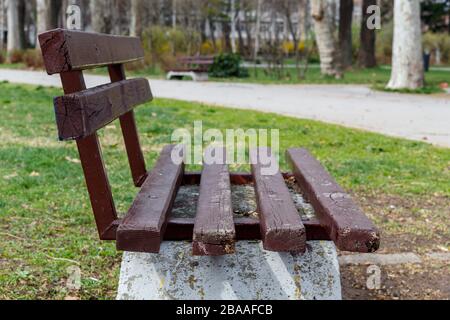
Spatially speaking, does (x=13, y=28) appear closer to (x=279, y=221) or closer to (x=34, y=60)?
(x=34, y=60)

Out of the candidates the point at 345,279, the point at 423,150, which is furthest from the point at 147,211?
the point at 423,150

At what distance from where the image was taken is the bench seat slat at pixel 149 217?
2.49m

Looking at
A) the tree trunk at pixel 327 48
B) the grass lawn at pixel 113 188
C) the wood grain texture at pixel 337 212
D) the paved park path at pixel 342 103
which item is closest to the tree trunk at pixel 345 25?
the tree trunk at pixel 327 48

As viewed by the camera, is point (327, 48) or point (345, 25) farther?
point (345, 25)

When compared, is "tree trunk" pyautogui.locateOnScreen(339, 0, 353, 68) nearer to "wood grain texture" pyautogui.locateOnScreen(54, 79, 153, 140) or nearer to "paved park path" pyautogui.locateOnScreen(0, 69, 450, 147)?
"paved park path" pyautogui.locateOnScreen(0, 69, 450, 147)

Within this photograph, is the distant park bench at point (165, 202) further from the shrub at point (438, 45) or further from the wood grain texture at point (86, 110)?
the shrub at point (438, 45)

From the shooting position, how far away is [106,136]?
28.0 ft

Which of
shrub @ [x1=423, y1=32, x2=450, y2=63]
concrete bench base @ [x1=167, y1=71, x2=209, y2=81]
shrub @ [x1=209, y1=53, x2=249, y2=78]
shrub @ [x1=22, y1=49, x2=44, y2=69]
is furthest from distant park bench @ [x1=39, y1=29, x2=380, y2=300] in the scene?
shrub @ [x1=423, y1=32, x2=450, y2=63]

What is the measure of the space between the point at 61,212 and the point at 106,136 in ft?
11.9

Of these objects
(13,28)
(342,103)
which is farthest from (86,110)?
(13,28)

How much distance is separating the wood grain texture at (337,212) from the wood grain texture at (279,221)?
119 mm

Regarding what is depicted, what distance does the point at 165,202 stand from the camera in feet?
9.31

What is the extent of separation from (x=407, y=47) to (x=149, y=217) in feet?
49.8

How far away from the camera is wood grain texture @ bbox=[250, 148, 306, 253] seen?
253cm
